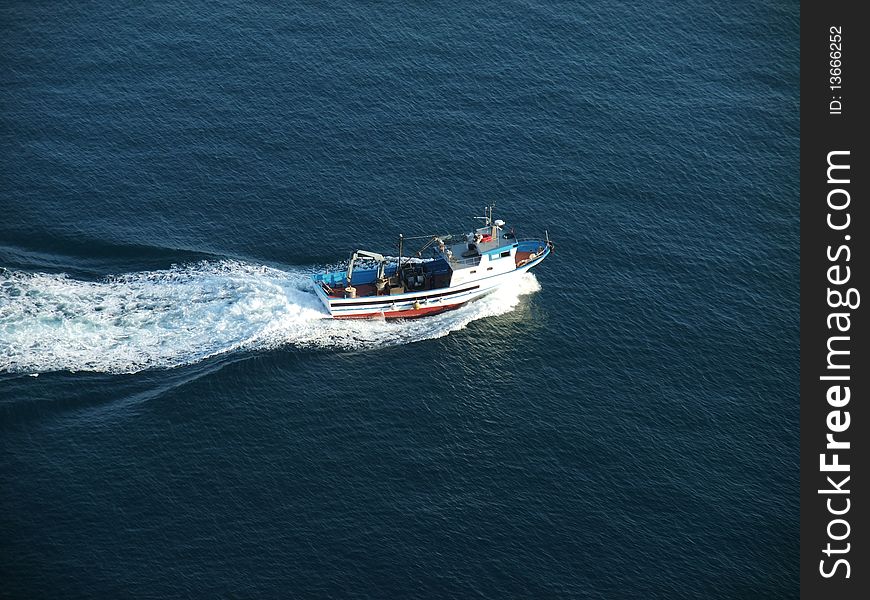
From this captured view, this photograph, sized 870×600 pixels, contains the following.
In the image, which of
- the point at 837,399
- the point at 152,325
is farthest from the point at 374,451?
the point at 837,399

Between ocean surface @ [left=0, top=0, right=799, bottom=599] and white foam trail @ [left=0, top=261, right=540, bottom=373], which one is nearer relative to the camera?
ocean surface @ [left=0, top=0, right=799, bottom=599]

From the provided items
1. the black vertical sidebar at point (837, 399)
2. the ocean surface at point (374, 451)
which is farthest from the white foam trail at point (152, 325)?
the black vertical sidebar at point (837, 399)

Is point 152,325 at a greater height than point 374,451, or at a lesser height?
greater

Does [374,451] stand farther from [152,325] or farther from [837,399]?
[837,399]

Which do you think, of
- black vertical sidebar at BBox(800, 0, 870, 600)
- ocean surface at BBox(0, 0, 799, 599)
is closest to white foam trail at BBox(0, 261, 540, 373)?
ocean surface at BBox(0, 0, 799, 599)

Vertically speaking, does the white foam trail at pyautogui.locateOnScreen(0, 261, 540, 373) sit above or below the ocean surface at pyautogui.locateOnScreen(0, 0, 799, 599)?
above

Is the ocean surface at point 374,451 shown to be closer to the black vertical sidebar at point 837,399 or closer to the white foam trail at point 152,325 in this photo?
the white foam trail at point 152,325

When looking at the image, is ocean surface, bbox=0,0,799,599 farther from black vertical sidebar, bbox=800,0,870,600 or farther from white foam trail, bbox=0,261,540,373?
black vertical sidebar, bbox=800,0,870,600

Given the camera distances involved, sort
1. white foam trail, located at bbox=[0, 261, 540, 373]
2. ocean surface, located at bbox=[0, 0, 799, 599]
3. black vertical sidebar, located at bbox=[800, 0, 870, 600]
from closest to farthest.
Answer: ocean surface, located at bbox=[0, 0, 799, 599] → black vertical sidebar, located at bbox=[800, 0, 870, 600] → white foam trail, located at bbox=[0, 261, 540, 373]
